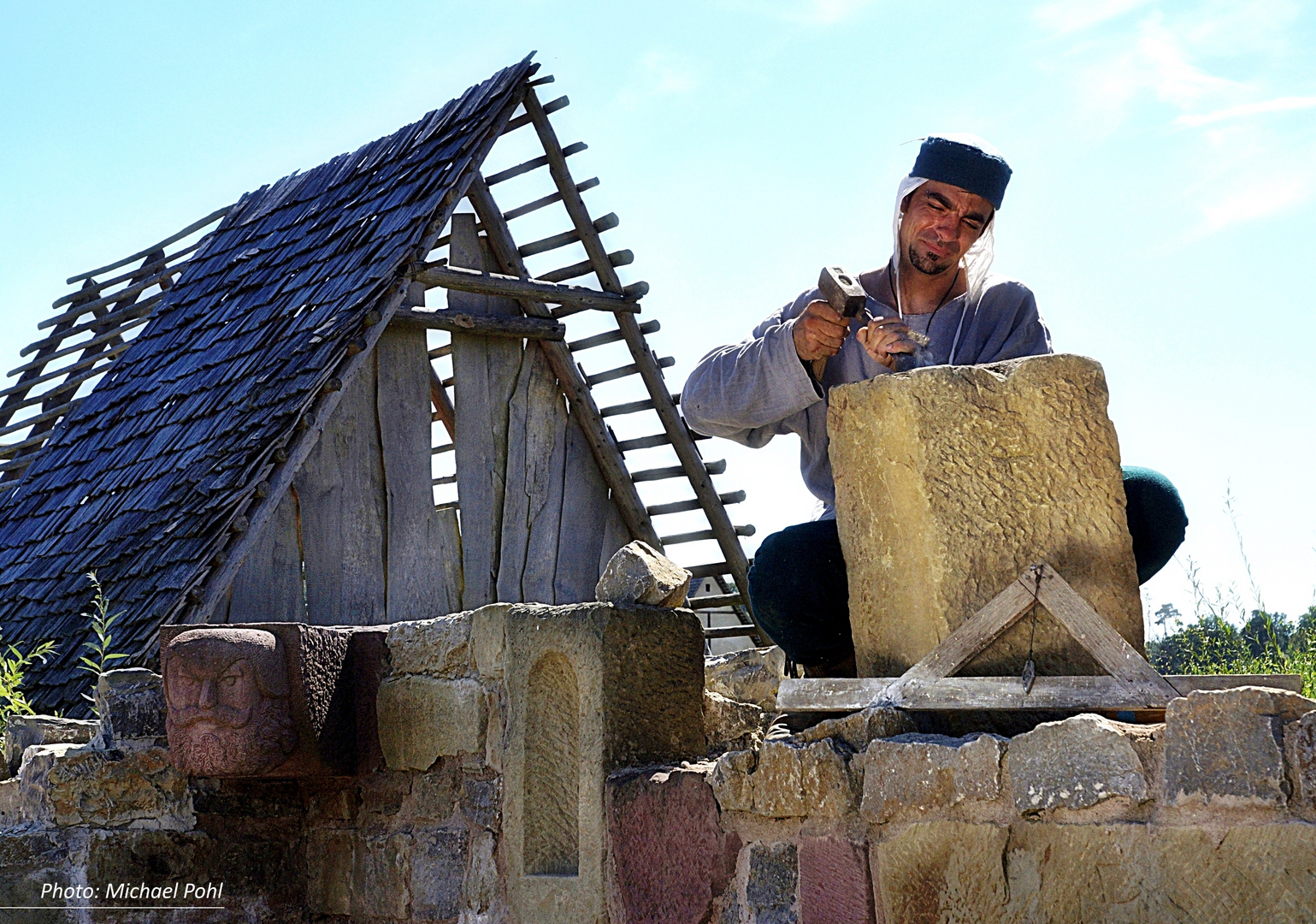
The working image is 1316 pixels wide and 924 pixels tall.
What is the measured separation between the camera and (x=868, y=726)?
7.50ft

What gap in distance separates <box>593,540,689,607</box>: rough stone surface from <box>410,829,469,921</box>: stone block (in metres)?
0.71

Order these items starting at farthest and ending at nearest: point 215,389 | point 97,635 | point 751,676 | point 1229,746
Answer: point 215,389, point 97,635, point 751,676, point 1229,746

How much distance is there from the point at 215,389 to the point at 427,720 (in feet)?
9.78

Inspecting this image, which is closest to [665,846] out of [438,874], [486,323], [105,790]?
[438,874]

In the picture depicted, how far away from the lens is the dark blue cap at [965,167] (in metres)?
2.61

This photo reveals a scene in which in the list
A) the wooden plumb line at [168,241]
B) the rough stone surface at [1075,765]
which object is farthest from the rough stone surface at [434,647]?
the wooden plumb line at [168,241]

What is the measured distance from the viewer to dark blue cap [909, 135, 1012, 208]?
103 inches

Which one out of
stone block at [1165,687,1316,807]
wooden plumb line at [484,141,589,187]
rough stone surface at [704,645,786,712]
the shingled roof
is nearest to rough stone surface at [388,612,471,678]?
rough stone surface at [704,645,786,712]

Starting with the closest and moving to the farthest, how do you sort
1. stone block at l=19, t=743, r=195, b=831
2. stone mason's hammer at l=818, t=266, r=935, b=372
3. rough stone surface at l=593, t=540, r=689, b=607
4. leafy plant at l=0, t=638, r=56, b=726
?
stone mason's hammer at l=818, t=266, r=935, b=372, rough stone surface at l=593, t=540, r=689, b=607, stone block at l=19, t=743, r=195, b=831, leafy plant at l=0, t=638, r=56, b=726

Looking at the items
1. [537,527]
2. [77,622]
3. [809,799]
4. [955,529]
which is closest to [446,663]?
[809,799]

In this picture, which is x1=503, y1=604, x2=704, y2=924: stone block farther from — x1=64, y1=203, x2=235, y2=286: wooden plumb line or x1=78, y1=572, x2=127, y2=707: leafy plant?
x1=64, y1=203, x2=235, y2=286: wooden plumb line

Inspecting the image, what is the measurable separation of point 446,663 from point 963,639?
147 centimetres

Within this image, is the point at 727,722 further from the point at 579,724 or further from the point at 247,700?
the point at 247,700

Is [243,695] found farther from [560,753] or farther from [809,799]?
[809,799]
